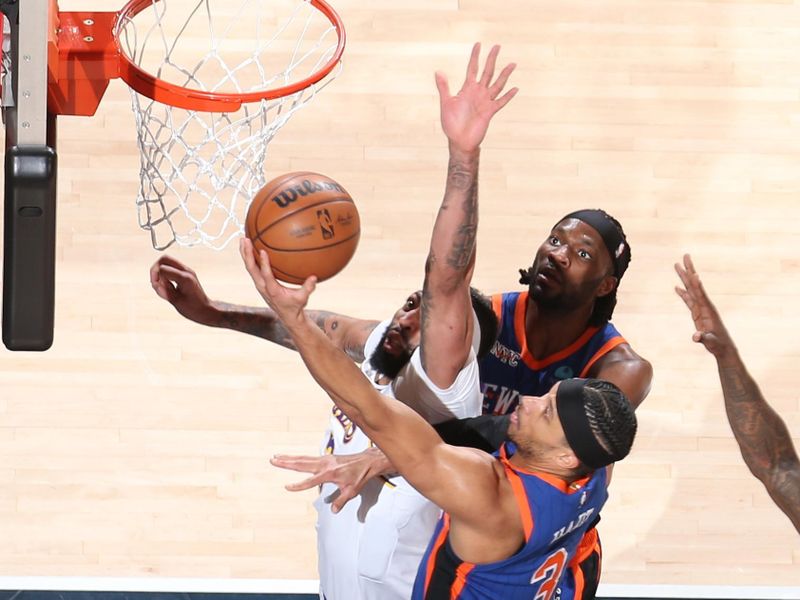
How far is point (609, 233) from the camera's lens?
3.29m

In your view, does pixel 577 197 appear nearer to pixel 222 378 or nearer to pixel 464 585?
pixel 222 378

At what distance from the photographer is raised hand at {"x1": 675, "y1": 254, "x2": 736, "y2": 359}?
3.11 metres

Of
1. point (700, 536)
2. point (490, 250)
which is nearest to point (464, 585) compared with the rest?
point (700, 536)

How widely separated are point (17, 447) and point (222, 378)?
0.86 metres

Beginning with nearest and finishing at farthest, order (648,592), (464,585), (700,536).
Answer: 1. (464,585)
2. (648,592)
3. (700,536)

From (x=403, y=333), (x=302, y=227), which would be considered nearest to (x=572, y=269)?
(x=403, y=333)

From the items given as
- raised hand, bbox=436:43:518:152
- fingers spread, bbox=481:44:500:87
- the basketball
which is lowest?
the basketball

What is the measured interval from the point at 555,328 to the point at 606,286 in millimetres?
190

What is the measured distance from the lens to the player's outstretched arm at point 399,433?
221 cm

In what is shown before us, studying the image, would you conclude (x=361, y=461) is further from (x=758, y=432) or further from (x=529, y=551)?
(x=758, y=432)

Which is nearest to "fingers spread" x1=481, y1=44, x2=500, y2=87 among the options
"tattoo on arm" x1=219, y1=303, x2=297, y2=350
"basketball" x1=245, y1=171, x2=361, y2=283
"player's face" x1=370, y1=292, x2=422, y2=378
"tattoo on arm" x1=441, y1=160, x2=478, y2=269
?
"tattoo on arm" x1=441, y1=160, x2=478, y2=269

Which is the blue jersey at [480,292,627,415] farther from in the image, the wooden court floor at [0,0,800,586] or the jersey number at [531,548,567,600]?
the wooden court floor at [0,0,800,586]

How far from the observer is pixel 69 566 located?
4.36 meters

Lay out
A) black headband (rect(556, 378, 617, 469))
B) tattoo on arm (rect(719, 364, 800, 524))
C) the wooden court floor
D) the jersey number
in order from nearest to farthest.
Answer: black headband (rect(556, 378, 617, 469)), the jersey number, tattoo on arm (rect(719, 364, 800, 524)), the wooden court floor
